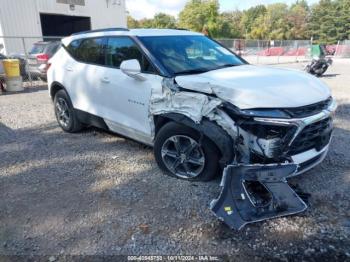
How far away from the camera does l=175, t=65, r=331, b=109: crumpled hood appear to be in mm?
3035

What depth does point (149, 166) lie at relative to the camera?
4.30 m

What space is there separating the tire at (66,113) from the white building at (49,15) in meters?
10.5

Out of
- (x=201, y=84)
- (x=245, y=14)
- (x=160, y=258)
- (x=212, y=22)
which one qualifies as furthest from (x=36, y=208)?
(x=245, y=14)

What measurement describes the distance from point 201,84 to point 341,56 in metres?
36.1

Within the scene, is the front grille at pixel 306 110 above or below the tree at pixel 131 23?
below

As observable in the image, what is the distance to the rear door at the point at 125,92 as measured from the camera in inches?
155

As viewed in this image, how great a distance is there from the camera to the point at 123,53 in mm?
4367

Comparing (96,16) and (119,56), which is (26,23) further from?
(119,56)

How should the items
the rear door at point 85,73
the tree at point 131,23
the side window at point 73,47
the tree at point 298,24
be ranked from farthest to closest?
the tree at point 298,24 < the tree at point 131,23 < the side window at point 73,47 < the rear door at point 85,73

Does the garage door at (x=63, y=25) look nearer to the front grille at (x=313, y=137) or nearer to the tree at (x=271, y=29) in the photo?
the front grille at (x=313, y=137)

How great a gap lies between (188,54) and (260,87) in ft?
4.64

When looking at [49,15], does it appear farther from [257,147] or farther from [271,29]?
[271,29]

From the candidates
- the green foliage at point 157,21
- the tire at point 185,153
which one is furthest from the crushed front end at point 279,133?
the green foliage at point 157,21

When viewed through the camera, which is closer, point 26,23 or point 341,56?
point 26,23
